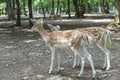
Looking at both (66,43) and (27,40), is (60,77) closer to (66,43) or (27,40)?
(66,43)

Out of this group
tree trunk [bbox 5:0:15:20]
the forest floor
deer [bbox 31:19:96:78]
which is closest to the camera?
deer [bbox 31:19:96:78]

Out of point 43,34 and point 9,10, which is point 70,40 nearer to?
point 43,34

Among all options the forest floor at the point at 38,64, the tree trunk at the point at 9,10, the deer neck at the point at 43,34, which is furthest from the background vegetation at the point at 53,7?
the deer neck at the point at 43,34

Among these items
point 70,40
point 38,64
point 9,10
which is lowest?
point 38,64

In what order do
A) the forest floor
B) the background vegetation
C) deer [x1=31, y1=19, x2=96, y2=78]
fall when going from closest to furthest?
deer [x1=31, y1=19, x2=96, y2=78] < the forest floor < the background vegetation

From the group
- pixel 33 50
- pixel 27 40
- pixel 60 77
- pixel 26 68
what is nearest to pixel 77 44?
pixel 60 77

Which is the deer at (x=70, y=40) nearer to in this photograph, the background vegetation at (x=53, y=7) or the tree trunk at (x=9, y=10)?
the background vegetation at (x=53, y=7)

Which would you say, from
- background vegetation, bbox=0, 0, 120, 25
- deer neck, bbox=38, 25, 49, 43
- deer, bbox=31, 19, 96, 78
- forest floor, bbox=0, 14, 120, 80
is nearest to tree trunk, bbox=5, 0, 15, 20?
background vegetation, bbox=0, 0, 120, 25

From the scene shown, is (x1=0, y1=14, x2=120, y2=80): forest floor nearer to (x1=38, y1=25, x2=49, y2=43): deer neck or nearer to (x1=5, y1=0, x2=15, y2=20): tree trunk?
(x1=38, y1=25, x2=49, y2=43): deer neck

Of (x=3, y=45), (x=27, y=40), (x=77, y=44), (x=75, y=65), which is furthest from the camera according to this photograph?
(x=27, y=40)

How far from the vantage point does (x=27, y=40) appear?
15781 millimetres

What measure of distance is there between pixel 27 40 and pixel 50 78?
7873 mm

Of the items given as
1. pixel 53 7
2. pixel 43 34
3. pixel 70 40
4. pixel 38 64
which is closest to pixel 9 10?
pixel 53 7

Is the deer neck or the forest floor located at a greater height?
the deer neck
